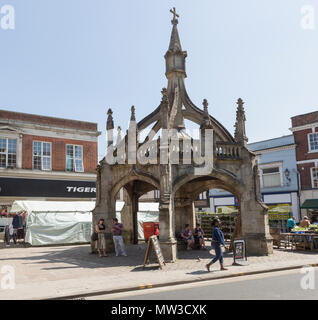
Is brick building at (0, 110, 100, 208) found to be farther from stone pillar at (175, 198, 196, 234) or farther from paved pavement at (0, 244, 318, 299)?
paved pavement at (0, 244, 318, 299)

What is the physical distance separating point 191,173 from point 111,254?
539cm

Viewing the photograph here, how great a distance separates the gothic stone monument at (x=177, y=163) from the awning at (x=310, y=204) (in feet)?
55.2

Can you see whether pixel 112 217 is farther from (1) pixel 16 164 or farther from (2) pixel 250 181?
(1) pixel 16 164

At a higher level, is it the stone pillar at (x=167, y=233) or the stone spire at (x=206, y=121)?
the stone spire at (x=206, y=121)

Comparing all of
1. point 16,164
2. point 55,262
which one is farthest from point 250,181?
point 16,164

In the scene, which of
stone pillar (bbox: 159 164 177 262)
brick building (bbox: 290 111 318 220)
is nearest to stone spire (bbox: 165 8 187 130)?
stone pillar (bbox: 159 164 177 262)

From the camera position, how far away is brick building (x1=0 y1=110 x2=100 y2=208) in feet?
88.4

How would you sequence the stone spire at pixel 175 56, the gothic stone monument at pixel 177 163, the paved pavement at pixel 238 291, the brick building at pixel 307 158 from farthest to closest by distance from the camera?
the brick building at pixel 307 158, the stone spire at pixel 175 56, the gothic stone monument at pixel 177 163, the paved pavement at pixel 238 291

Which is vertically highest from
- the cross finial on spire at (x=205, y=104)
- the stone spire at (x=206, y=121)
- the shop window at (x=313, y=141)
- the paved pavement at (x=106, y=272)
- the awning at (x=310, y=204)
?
the shop window at (x=313, y=141)

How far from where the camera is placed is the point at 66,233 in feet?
74.1

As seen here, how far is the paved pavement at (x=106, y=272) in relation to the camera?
8398mm

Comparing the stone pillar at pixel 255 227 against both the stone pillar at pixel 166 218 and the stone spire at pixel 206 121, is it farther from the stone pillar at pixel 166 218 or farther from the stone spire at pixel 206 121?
the stone pillar at pixel 166 218

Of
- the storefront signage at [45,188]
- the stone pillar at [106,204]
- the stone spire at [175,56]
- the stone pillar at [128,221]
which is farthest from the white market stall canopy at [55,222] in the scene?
the stone spire at [175,56]

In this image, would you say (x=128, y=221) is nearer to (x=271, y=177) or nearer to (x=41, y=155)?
(x=41, y=155)
